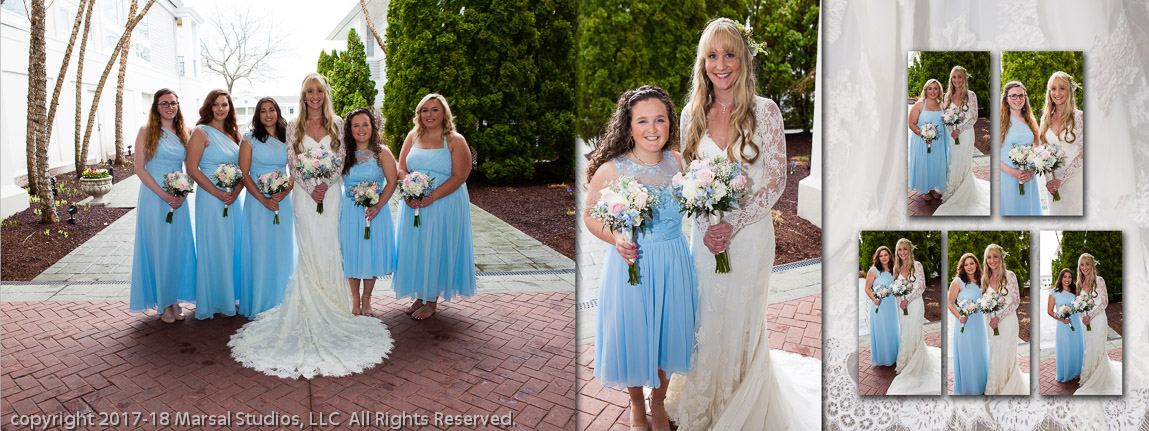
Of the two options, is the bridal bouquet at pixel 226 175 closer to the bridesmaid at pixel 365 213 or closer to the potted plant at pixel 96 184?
the bridesmaid at pixel 365 213

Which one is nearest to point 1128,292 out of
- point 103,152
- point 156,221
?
point 156,221

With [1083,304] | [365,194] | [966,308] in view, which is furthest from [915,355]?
[365,194]

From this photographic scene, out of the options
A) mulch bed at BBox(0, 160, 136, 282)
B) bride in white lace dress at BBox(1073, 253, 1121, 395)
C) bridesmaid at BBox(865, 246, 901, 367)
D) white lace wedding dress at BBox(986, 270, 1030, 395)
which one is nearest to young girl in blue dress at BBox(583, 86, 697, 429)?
bridesmaid at BBox(865, 246, 901, 367)

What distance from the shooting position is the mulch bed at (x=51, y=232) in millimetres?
4270

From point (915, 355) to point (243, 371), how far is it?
142 inches

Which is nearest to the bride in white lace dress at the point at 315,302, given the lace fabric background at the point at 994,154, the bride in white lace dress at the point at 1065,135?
the lace fabric background at the point at 994,154

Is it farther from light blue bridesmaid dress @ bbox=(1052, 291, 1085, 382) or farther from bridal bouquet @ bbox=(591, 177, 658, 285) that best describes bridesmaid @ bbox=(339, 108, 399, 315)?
light blue bridesmaid dress @ bbox=(1052, 291, 1085, 382)

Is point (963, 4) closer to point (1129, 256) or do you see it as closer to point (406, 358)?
point (1129, 256)

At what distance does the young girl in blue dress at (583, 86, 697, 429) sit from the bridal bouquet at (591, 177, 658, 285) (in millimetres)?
81

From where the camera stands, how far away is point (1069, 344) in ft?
10.1

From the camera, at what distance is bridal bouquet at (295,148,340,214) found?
3.83 metres

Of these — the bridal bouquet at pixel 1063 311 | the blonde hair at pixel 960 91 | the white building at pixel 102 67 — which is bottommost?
the bridal bouquet at pixel 1063 311

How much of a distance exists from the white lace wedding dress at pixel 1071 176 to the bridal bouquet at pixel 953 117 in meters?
0.48

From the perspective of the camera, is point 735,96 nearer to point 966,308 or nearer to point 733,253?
point 733,253
